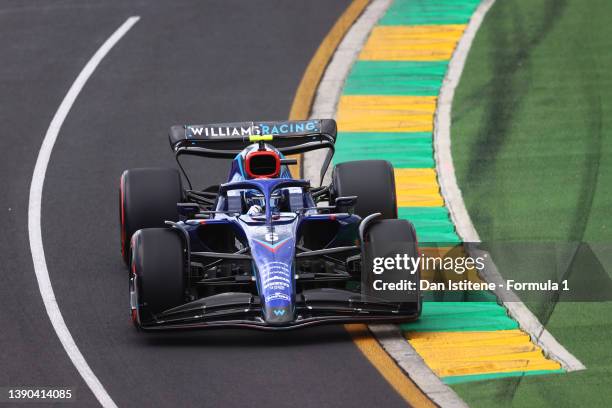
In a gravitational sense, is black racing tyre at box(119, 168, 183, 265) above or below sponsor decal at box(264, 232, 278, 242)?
above

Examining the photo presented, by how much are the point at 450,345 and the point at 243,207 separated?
2778 mm

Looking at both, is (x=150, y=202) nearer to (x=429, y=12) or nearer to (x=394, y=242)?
(x=394, y=242)

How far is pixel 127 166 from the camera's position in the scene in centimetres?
2175

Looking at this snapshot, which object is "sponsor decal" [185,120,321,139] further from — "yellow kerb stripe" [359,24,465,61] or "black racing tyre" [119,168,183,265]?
"yellow kerb stripe" [359,24,465,61]

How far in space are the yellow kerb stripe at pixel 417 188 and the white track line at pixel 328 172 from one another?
1.09 m

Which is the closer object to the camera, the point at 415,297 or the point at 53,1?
the point at 415,297

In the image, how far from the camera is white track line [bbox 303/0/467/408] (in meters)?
14.0

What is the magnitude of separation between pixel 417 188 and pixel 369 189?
2.95m

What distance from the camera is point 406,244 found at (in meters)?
15.5

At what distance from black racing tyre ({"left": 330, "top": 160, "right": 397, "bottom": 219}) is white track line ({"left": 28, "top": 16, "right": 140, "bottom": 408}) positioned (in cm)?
339

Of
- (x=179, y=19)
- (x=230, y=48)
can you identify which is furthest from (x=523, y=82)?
(x=179, y=19)

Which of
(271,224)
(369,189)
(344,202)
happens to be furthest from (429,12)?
(271,224)

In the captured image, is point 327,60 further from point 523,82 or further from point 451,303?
point 451,303

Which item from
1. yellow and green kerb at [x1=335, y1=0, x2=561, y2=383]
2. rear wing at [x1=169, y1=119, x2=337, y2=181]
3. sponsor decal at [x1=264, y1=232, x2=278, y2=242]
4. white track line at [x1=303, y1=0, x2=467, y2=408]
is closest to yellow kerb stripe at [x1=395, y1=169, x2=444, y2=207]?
yellow and green kerb at [x1=335, y1=0, x2=561, y2=383]
